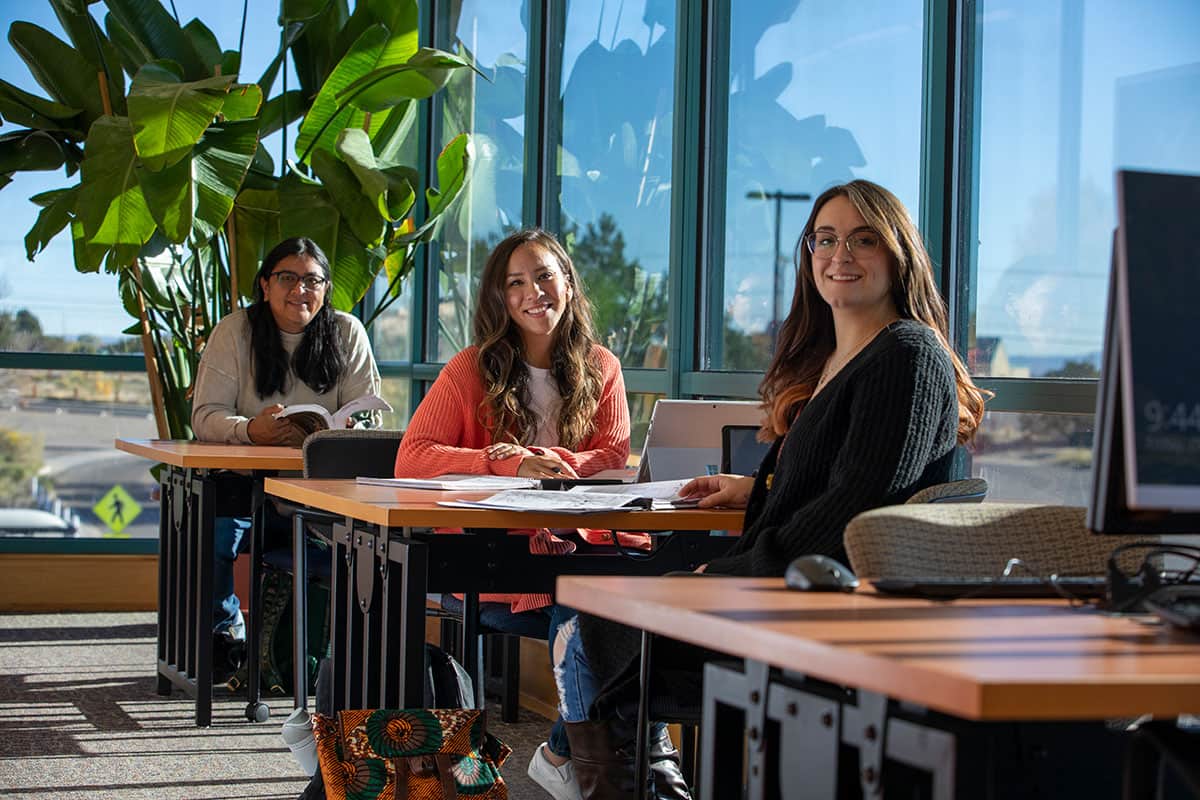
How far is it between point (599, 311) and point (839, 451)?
3034 millimetres

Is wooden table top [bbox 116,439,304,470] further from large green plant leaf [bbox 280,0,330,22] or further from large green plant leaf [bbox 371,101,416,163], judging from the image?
large green plant leaf [bbox 280,0,330,22]

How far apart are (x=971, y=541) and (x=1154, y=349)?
0.45 meters

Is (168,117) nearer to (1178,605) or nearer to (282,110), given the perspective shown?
(282,110)

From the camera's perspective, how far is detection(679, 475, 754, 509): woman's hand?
103 inches

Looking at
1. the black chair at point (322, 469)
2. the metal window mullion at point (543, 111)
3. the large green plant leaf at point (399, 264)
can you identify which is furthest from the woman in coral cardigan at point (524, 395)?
the large green plant leaf at point (399, 264)

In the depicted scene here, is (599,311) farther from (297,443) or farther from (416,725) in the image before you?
(416,725)

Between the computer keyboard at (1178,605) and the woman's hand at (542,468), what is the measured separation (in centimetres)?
183

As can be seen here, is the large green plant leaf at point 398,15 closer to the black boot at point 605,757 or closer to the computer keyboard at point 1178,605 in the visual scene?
the black boot at point 605,757

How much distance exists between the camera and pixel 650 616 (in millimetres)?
1350

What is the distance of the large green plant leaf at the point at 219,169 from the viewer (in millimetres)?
Answer: 5086

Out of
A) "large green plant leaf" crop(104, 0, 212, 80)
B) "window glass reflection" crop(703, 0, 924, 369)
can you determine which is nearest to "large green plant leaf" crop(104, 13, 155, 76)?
"large green plant leaf" crop(104, 0, 212, 80)

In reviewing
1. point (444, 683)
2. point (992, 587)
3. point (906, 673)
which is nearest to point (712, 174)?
point (444, 683)

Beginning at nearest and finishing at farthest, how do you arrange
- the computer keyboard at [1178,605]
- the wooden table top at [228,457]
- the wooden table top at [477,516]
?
1. the computer keyboard at [1178,605]
2. the wooden table top at [477,516]
3. the wooden table top at [228,457]

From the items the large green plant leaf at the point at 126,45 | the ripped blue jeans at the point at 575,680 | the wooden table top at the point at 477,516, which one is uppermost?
the large green plant leaf at the point at 126,45
